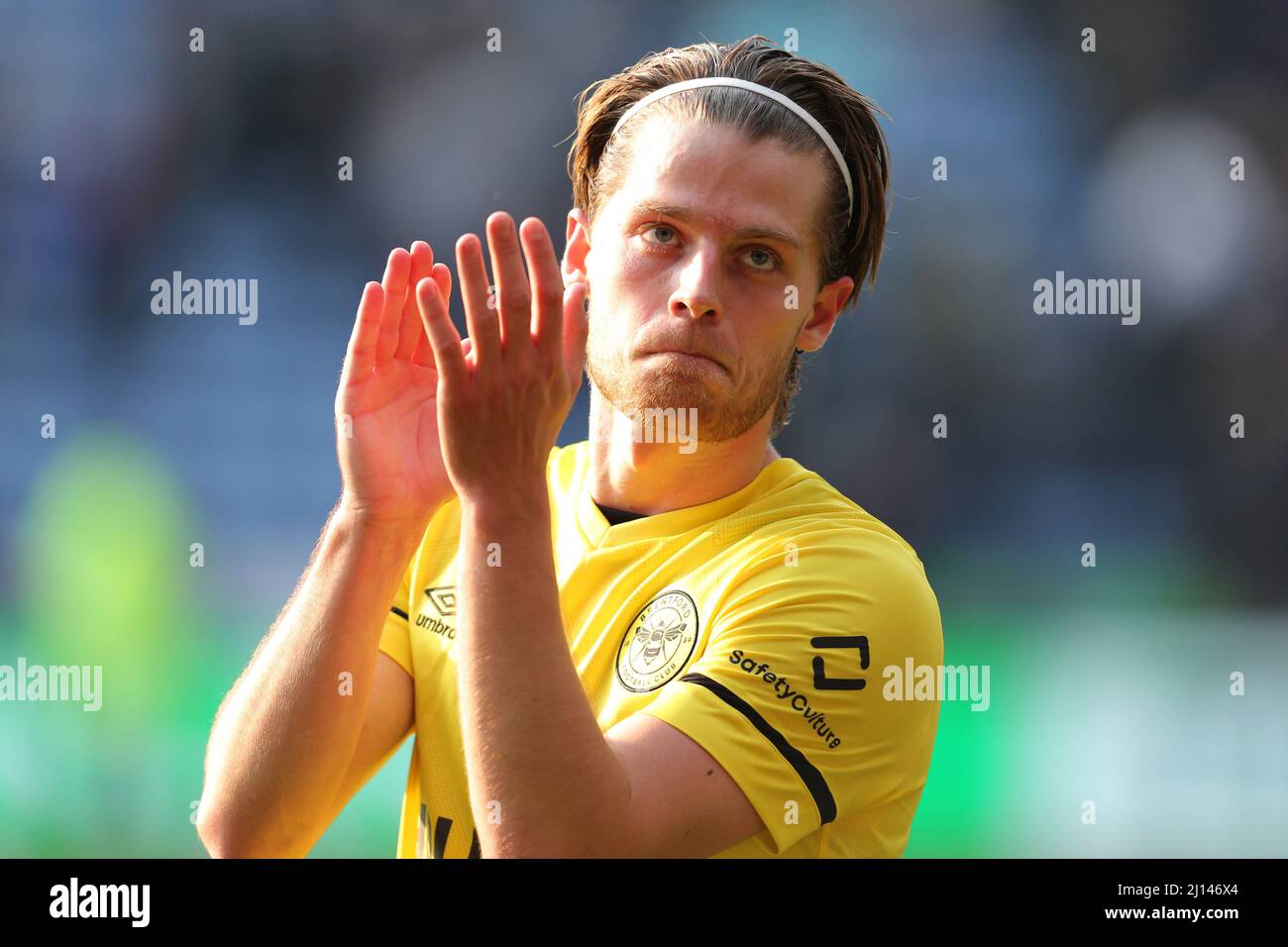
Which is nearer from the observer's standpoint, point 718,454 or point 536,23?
point 718,454

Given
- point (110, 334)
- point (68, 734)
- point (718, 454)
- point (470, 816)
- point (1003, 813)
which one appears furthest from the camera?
point (110, 334)

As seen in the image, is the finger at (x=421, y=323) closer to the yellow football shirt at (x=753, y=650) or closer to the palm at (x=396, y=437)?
the palm at (x=396, y=437)

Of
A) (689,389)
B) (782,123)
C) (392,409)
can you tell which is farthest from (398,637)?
(782,123)

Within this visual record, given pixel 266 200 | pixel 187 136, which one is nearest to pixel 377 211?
pixel 266 200

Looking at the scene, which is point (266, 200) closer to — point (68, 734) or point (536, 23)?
point (536, 23)

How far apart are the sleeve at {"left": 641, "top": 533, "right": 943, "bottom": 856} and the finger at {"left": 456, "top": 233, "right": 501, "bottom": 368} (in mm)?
589

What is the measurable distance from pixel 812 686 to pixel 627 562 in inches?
16.1

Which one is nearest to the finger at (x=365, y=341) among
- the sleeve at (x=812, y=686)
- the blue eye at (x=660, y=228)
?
the blue eye at (x=660, y=228)

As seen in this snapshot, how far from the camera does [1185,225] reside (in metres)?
8.09

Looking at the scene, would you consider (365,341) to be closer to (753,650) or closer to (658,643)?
(658,643)

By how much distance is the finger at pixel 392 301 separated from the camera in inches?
86.3

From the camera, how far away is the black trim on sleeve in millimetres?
1962

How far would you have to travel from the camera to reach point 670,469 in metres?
2.34

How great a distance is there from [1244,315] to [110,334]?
22.4 ft
